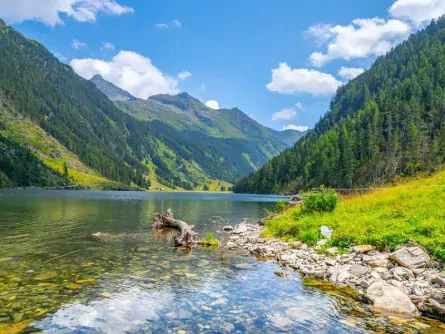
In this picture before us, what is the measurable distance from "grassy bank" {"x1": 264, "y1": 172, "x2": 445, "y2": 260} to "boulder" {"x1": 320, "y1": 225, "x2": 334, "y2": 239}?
0.43 metres

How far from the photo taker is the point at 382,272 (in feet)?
62.6

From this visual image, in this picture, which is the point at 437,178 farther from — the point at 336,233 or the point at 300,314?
the point at 300,314

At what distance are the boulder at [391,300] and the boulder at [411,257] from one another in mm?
2685

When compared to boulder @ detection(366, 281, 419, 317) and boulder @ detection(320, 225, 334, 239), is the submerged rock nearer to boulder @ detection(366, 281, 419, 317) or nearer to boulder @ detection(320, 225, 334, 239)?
boulder @ detection(366, 281, 419, 317)

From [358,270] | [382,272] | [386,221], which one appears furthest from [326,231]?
[382,272]

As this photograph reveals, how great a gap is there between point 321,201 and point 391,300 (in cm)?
1876

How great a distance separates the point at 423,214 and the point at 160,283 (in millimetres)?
19209

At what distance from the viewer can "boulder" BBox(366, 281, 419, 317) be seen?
14.9 metres

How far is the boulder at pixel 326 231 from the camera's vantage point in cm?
2731

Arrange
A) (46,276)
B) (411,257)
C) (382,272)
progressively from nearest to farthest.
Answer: (382,272) < (411,257) < (46,276)

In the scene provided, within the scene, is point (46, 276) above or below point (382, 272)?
below

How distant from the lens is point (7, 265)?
2161 cm

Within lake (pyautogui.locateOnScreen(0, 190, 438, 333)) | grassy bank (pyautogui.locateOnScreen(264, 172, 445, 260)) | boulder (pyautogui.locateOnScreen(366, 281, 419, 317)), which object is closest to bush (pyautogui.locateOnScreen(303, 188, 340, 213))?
grassy bank (pyautogui.locateOnScreen(264, 172, 445, 260))

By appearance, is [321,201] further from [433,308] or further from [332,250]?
[433,308]
